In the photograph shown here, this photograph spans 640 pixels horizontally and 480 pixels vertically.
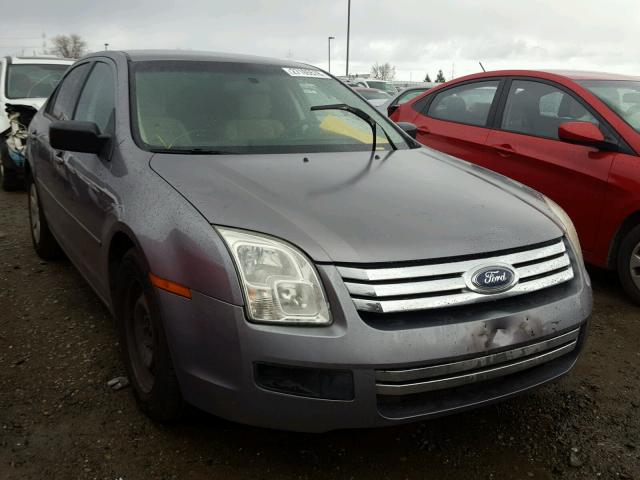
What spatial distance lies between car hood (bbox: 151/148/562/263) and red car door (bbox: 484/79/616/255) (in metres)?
1.37

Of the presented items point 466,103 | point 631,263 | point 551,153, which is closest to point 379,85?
point 466,103

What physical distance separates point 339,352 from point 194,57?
7.02 feet

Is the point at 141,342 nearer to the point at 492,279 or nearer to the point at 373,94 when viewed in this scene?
the point at 492,279

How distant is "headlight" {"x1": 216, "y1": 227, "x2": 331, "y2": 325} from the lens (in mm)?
1834

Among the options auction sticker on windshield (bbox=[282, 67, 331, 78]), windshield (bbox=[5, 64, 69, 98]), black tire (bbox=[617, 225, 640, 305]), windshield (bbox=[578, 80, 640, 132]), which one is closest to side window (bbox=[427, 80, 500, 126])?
windshield (bbox=[578, 80, 640, 132])

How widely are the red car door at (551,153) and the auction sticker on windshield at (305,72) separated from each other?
5.31 feet

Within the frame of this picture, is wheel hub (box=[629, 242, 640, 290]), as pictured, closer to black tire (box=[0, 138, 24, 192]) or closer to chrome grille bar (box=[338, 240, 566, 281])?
chrome grille bar (box=[338, 240, 566, 281])

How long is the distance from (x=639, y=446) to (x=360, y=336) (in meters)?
1.32

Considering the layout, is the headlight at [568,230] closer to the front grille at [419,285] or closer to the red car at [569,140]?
the front grille at [419,285]

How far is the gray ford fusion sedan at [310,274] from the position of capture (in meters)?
1.83

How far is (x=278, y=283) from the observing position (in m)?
1.86

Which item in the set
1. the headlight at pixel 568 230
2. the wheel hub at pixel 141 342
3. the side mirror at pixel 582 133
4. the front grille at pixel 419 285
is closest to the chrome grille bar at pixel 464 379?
the front grille at pixel 419 285

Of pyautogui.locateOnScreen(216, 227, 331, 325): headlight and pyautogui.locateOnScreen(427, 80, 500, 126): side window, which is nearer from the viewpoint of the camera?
pyautogui.locateOnScreen(216, 227, 331, 325): headlight

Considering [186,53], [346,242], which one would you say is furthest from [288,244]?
[186,53]
